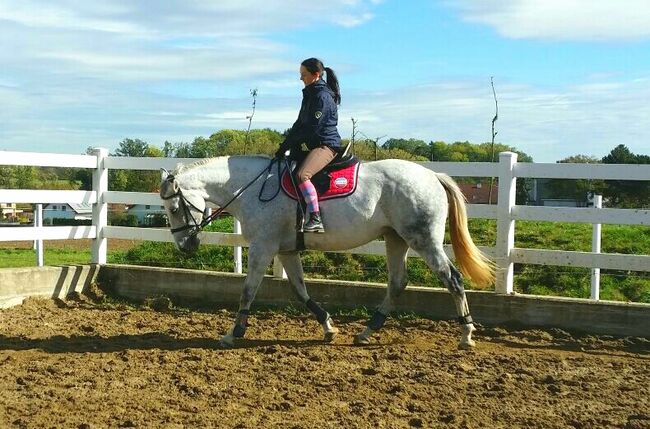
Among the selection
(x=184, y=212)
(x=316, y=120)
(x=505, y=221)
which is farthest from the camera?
(x=505, y=221)

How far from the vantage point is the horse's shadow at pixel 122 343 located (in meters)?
7.25

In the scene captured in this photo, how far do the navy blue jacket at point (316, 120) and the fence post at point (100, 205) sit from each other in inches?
159

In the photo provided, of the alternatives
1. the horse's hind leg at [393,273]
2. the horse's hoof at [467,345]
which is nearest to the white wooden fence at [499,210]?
the horse's hind leg at [393,273]

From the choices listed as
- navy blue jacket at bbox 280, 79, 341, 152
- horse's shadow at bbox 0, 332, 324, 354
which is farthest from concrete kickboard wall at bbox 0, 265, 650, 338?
navy blue jacket at bbox 280, 79, 341, 152

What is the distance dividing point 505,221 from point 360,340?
2196mm

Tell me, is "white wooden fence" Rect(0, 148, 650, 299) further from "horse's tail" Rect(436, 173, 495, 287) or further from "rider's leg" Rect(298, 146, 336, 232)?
"rider's leg" Rect(298, 146, 336, 232)

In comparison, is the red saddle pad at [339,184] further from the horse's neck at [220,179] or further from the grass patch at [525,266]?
the grass patch at [525,266]

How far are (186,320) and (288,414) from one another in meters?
4.01

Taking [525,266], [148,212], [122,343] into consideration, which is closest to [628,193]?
[525,266]

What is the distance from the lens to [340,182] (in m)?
7.59

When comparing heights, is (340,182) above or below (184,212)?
above

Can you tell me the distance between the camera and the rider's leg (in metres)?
7.46

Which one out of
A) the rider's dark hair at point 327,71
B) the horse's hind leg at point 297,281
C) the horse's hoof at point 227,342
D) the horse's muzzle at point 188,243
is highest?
the rider's dark hair at point 327,71

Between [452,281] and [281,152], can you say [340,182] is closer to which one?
[281,152]
